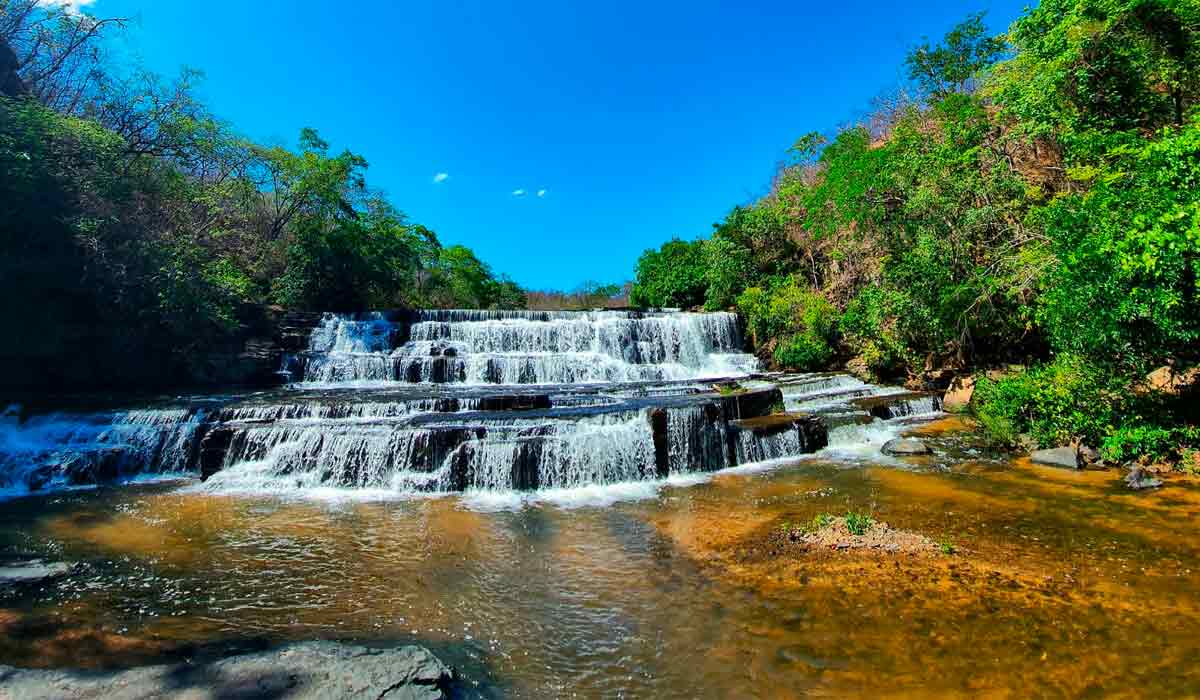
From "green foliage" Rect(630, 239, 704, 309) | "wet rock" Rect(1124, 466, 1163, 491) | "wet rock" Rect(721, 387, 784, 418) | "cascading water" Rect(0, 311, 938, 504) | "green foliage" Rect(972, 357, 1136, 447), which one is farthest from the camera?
"green foliage" Rect(630, 239, 704, 309)

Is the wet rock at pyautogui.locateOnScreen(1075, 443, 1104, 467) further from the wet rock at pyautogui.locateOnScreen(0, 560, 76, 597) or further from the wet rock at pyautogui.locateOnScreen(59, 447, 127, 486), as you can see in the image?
the wet rock at pyautogui.locateOnScreen(59, 447, 127, 486)

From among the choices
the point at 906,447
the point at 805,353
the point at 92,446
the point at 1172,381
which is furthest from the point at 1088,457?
the point at 92,446

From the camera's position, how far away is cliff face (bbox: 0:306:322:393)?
13180 mm

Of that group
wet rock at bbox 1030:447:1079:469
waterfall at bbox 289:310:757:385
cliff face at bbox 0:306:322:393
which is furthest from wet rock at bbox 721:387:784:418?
cliff face at bbox 0:306:322:393

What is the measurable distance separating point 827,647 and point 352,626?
339 centimetres

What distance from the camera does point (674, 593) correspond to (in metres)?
4.38

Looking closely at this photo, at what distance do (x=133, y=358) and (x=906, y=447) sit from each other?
19471 mm

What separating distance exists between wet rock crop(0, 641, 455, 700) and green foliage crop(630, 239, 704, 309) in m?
24.5

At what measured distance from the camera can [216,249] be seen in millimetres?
19062

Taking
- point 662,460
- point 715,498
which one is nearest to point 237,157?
point 662,460

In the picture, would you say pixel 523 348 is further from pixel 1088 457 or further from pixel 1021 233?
pixel 1088 457

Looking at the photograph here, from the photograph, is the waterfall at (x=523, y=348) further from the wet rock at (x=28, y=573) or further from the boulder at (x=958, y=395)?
the wet rock at (x=28, y=573)

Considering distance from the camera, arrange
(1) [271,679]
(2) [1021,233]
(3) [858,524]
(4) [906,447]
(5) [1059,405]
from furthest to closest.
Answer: (2) [1021,233] < (4) [906,447] < (5) [1059,405] < (3) [858,524] < (1) [271,679]

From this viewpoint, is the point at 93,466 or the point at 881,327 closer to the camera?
the point at 93,466
